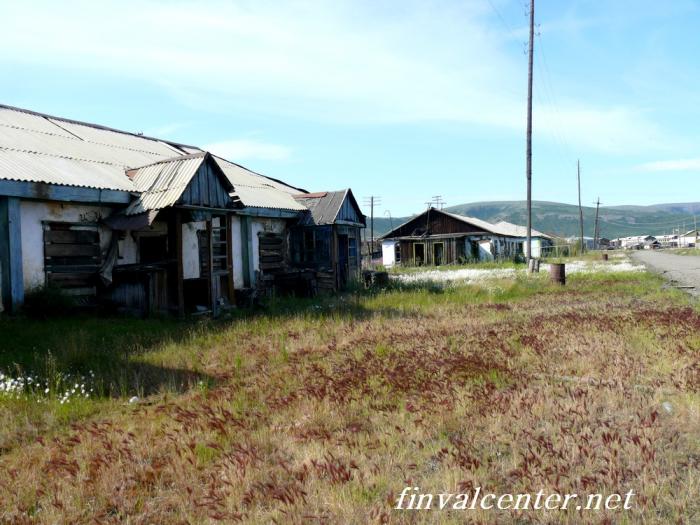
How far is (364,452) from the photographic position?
3.89m

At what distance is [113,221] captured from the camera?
36.9 feet

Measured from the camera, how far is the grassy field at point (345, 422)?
324 centimetres

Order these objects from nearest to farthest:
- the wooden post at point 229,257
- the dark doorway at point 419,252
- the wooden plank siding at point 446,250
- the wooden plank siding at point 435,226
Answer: the wooden post at point 229,257 < the wooden plank siding at point 446,250 < the wooden plank siding at point 435,226 < the dark doorway at point 419,252

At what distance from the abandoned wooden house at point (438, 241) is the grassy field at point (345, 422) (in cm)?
3048

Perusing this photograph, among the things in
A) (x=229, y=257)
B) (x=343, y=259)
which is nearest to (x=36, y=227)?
(x=229, y=257)

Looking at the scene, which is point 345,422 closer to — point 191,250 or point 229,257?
point 229,257

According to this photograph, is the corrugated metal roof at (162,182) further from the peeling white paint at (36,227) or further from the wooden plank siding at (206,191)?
the peeling white paint at (36,227)

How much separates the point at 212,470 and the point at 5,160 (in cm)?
944

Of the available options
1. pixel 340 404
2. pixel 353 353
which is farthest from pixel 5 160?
pixel 340 404

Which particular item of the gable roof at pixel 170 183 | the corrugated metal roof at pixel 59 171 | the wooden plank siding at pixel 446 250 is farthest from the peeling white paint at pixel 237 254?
the wooden plank siding at pixel 446 250

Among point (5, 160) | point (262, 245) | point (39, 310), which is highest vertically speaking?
point (5, 160)

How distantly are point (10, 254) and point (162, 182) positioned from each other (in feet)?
11.6

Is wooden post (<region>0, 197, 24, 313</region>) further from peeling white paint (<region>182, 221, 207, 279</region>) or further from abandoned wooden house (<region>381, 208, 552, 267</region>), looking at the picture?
abandoned wooden house (<region>381, 208, 552, 267</region>)

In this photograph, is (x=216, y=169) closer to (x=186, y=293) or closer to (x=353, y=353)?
(x=186, y=293)
